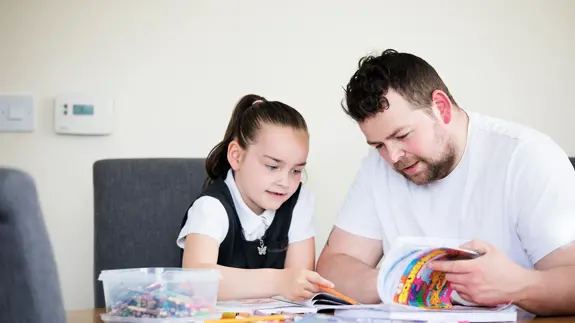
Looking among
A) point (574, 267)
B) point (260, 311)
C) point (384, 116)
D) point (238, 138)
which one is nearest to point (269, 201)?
point (238, 138)

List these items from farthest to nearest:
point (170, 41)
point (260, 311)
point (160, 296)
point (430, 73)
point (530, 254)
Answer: point (170, 41)
point (430, 73)
point (530, 254)
point (260, 311)
point (160, 296)

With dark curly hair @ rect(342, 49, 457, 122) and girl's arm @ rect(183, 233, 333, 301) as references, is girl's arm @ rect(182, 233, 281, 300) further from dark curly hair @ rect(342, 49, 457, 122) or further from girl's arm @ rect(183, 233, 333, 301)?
dark curly hair @ rect(342, 49, 457, 122)

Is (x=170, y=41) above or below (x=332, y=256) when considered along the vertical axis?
above

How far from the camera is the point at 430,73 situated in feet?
5.52

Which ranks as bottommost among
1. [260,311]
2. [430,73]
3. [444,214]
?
[260,311]

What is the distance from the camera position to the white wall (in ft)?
7.11

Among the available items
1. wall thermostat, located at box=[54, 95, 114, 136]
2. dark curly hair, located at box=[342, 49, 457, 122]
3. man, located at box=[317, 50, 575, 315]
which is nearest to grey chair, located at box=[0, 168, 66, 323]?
man, located at box=[317, 50, 575, 315]

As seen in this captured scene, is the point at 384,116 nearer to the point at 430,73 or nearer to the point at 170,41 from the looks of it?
the point at 430,73

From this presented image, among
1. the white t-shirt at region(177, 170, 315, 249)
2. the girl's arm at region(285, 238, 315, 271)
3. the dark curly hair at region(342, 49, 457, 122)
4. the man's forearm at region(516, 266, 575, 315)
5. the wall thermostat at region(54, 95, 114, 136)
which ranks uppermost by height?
the dark curly hair at region(342, 49, 457, 122)

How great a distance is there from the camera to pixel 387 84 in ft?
5.34

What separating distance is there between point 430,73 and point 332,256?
0.45 metres

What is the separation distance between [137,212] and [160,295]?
76 cm

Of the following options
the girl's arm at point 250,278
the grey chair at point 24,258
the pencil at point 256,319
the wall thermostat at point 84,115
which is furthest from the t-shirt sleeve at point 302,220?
the grey chair at point 24,258

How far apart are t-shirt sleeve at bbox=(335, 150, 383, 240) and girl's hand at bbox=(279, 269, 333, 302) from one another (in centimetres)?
34
